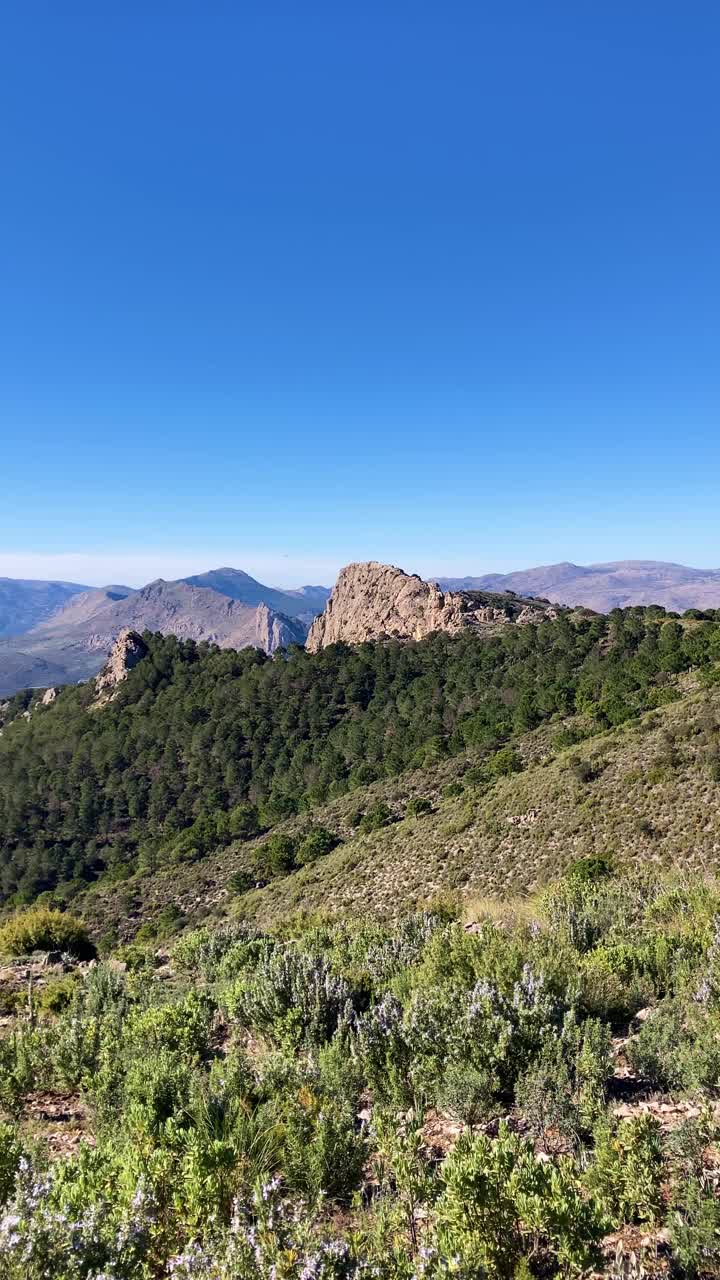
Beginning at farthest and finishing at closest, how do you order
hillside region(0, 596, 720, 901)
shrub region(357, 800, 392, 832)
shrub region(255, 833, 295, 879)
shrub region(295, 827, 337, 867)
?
hillside region(0, 596, 720, 901) → shrub region(255, 833, 295, 879) → shrub region(295, 827, 337, 867) → shrub region(357, 800, 392, 832)

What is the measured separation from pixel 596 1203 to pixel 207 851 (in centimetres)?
6720

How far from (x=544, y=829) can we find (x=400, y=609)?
7847 cm

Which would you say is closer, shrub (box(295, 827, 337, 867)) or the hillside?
shrub (box(295, 827, 337, 867))

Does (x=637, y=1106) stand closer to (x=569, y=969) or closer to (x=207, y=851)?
(x=569, y=969)

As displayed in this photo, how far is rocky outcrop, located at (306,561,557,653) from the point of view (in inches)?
3782

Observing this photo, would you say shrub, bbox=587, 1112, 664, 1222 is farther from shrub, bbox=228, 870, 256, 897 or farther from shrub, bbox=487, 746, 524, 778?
shrub, bbox=228, 870, 256, 897

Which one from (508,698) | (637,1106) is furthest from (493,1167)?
(508,698)

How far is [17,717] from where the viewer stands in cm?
10969

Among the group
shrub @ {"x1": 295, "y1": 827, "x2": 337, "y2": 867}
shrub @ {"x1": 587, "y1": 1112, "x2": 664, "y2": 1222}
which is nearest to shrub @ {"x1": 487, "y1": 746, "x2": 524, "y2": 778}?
shrub @ {"x1": 295, "y1": 827, "x2": 337, "y2": 867}

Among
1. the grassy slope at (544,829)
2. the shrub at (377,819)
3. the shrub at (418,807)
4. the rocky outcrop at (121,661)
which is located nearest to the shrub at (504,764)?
the grassy slope at (544,829)

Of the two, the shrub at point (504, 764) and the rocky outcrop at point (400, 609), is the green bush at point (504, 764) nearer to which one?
the shrub at point (504, 764)

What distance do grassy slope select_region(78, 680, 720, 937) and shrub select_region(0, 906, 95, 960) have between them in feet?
46.6

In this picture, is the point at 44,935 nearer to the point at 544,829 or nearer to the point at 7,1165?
the point at 7,1165

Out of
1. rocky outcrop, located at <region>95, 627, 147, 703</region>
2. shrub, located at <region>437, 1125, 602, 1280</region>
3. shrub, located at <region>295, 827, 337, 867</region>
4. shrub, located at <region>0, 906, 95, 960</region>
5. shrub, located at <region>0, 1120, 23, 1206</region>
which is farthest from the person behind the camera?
rocky outcrop, located at <region>95, 627, 147, 703</region>
